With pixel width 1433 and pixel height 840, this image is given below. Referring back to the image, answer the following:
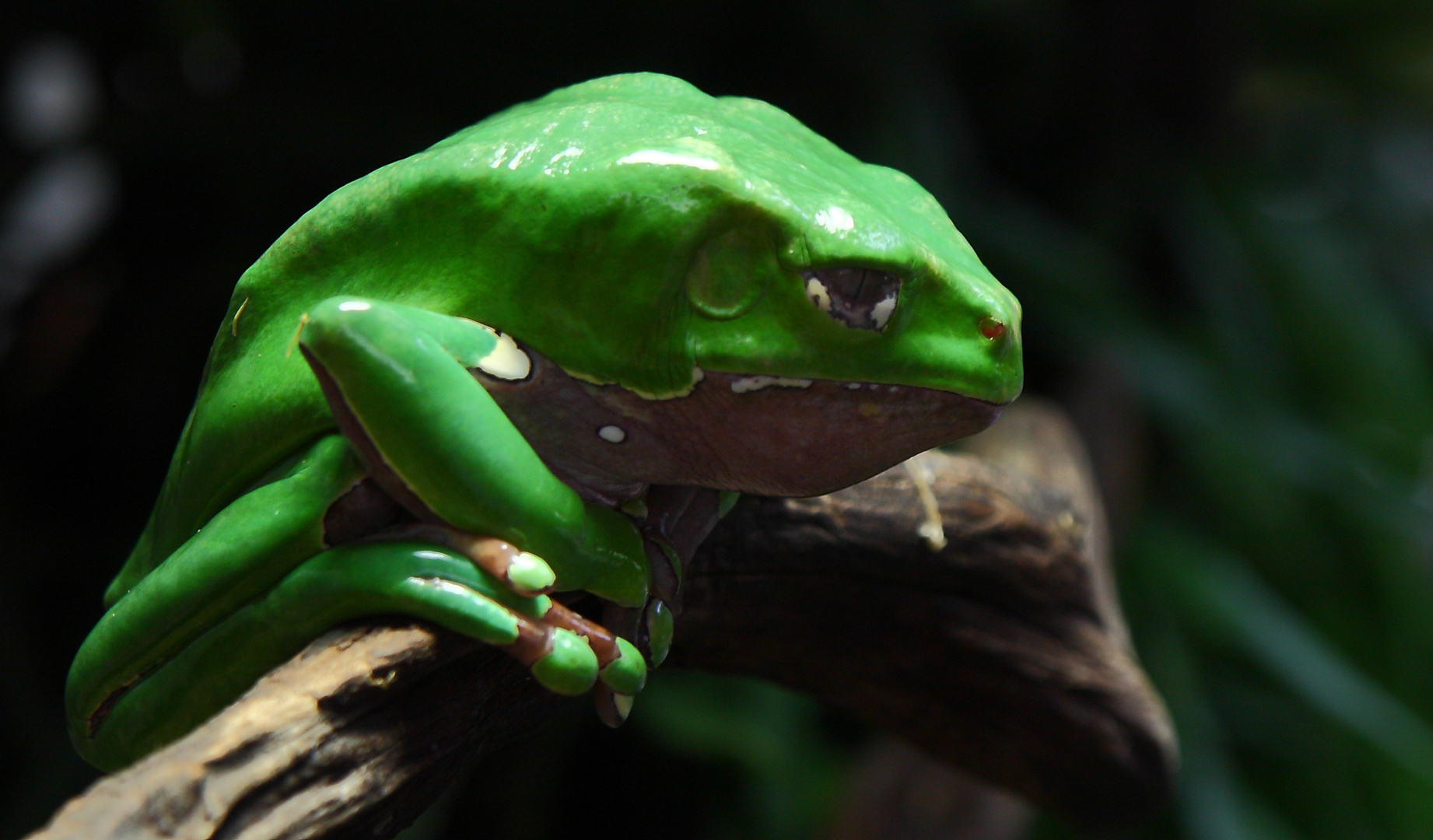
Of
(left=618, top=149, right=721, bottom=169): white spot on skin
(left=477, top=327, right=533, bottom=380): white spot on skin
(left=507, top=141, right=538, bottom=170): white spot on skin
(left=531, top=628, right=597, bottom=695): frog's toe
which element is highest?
(left=618, top=149, right=721, bottom=169): white spot on skin

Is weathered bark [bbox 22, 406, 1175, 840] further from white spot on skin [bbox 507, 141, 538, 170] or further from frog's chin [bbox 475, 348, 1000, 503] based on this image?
white spot on skin [bbox 507, 141, 538, 170]

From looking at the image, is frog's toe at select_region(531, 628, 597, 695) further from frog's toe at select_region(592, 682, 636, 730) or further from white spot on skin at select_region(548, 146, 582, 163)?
white spot on skin at select_region(548, 146, 582, 163)

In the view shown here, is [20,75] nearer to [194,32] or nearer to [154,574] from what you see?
[194,32]

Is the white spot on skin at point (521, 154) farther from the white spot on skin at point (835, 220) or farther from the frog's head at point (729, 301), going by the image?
the white spot on skin at point (835, 220)

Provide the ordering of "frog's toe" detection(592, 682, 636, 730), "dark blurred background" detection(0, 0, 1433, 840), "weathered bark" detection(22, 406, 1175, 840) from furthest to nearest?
"dark blurred background" detection(0, 0, 1433, 840), "frog's toe" detection(592, 682, 636, 730), "weathered bark" detection(22, 406, 1175, 840)

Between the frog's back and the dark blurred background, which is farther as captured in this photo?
the dark blurred background

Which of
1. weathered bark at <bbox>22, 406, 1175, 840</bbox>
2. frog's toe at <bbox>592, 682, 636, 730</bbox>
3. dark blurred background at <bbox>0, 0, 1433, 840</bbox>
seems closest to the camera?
weathered bark at <bbox>22, 406, 1175, 840</bbox>

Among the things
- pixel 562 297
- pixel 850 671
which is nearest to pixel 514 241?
pixel 562 297

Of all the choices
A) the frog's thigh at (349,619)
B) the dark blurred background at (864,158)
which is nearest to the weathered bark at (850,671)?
the frog's thigh at (349,619)

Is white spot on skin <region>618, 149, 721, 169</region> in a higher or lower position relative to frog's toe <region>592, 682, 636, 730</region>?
higher

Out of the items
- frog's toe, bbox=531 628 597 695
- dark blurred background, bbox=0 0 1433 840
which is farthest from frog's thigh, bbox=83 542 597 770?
dark blurred background, bbox=0 0 1433 840
